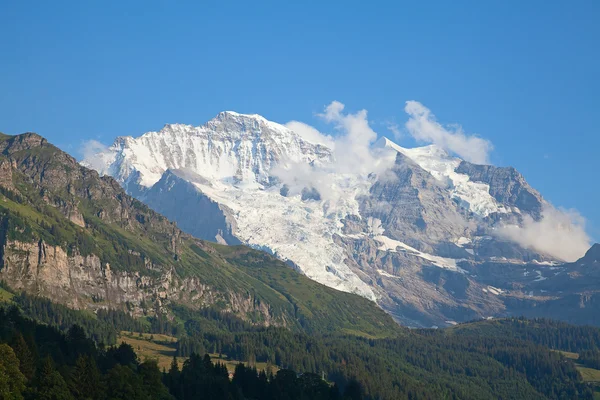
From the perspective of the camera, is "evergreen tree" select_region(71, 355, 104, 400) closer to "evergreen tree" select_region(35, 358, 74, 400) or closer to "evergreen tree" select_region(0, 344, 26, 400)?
"evergreen tree" select_region(35, 358, 74, 400)

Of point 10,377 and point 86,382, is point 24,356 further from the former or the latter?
point 10,377

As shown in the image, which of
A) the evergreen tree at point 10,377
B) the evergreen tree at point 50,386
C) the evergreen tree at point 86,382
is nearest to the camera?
the evergreen tree at point 10,377

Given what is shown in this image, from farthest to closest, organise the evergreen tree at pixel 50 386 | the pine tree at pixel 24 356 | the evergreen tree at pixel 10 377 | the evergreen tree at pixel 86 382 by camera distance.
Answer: the evergreen tree at pixel 86 382 → the pine tree at pixel 24 356 → the evergreen tree at pixel 50 386 → the evergreen tree at pixel 10 377

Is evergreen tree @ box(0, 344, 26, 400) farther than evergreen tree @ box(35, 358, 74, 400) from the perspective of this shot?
No

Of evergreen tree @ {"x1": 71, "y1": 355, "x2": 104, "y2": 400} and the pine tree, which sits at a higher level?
the pine tree

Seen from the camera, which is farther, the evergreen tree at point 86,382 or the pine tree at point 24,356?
the evergreen tree at point 86,382

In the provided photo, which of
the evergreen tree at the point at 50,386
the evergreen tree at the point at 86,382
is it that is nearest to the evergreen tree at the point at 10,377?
the evergreen tree at the point at 50,386

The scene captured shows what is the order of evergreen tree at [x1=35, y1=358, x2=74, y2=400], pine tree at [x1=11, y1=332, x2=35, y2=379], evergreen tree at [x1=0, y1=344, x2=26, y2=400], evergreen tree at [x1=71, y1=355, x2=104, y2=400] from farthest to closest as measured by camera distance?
evergreen tree at [x1=71, y1=355, x2=104, y2=400]
pine tree at [x1=11, y1=332, x2=35, y2=379]
evergreen tree at [x1=35, y1=358, x2=74, y2=400]
evergreen tree at [x1=0, y1=344, x2=26, y2=400]

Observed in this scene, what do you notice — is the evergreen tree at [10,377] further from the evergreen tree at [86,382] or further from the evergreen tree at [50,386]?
the evergreen tree at [86,382]

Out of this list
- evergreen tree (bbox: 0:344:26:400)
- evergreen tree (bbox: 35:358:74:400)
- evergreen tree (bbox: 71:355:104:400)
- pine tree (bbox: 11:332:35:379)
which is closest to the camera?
evergreen tree (bbox: 0:344:26:400)

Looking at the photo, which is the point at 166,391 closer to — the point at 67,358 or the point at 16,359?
the point at 67,358

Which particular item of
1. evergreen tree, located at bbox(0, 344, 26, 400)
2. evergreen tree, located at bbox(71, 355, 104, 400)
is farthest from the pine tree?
evergreen tree, located at bbox(71, 355, 104, 400)

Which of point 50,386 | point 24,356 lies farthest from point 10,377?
point 24,356

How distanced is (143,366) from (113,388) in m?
25.2
